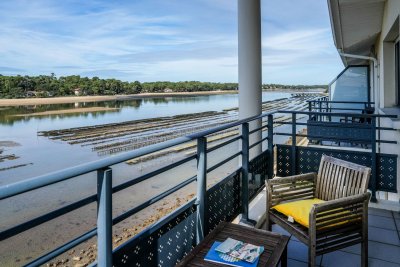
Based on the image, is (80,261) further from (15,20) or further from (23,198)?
(15,20)

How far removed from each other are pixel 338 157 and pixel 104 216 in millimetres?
3266

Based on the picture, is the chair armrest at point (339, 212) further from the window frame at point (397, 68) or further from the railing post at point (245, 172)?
the window frame at point (397, 68)

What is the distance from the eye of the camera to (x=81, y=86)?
10456 centimetres

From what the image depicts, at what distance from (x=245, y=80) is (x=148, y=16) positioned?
4364 cm

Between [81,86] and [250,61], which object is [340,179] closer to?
[250,61]

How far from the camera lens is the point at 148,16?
43844mm

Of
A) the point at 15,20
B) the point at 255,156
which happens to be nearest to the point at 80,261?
the point at 255,156

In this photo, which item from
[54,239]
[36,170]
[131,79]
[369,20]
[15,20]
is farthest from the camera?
[131,79]

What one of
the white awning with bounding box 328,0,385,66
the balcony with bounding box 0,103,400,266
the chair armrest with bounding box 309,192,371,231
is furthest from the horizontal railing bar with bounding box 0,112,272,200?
the white awning with bounding box 328,0,385,66

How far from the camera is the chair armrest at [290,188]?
8.26 ft

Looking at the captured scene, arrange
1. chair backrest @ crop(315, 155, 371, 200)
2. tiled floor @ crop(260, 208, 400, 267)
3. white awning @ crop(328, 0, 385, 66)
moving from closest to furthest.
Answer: chair backrest @ crop(315, 155, 371, 200), tiled floor @ crop(260, 208, 400, 267), white awning @ crop(328, 0, 385, 66)

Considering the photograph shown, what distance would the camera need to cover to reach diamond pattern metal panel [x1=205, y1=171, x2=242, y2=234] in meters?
2.37

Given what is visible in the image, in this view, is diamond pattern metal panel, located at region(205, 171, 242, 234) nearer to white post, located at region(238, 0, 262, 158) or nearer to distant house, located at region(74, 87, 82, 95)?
white post, located at region(238, 0, 262, 158)

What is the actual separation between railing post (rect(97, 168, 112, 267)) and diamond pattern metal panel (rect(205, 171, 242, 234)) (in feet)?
3.32
